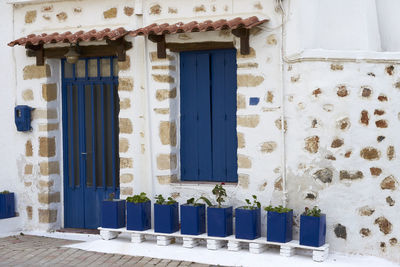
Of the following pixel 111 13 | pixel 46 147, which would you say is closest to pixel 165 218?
pixel 46 147

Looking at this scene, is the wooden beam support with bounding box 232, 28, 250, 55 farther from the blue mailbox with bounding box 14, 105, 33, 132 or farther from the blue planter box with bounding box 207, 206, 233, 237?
the blue mailbox with bounding box 14, 105, 33, 132

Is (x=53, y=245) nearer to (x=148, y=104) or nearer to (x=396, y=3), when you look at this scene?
(x=148, y=104)

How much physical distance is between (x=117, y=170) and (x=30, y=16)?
2496mm

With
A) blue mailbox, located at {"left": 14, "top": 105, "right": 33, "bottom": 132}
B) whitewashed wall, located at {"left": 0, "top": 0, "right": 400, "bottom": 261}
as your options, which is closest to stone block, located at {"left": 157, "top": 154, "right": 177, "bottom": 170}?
whitewashed wall, located at {"left": 0, "top": 0, "right": 400, "bottom": 261}

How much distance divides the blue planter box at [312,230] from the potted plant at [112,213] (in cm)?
238

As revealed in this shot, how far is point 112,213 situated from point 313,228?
2.61 meters

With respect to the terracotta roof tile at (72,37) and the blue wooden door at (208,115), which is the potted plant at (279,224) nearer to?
the blue wooden door at (208,115)

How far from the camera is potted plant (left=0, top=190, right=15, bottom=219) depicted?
9.05 metres

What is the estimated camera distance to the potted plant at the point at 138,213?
796cm

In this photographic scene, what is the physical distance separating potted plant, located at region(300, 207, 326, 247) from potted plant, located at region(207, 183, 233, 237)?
2.99 feet

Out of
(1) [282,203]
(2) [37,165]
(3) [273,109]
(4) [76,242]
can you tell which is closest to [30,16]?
(2) [37,165]

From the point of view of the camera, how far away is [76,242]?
333 inches

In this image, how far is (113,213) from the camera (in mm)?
8141

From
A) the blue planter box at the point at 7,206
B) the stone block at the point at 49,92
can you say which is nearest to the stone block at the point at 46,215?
the blue planter box at the point at 7,206
